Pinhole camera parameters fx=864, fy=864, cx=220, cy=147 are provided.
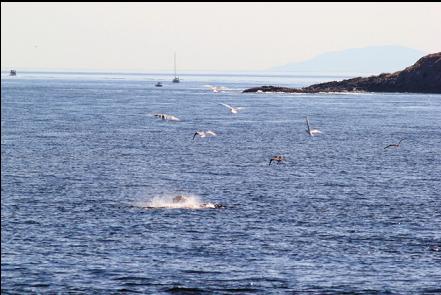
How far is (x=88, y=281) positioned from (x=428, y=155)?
233ft

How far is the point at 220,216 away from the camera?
172 ft

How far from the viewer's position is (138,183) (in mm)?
70250

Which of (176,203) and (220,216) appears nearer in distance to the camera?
(220,216)

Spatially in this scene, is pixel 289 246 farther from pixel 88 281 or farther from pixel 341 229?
pixel 88 281

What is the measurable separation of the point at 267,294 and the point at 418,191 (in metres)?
35.1

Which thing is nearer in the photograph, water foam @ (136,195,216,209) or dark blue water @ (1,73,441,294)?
dark blue water @ (1,73,441,294)

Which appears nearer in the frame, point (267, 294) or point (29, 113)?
point (267, 294)

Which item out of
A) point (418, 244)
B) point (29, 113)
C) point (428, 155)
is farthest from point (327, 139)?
point (418, 244)

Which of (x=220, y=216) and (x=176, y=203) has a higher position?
(x=220, y=216)

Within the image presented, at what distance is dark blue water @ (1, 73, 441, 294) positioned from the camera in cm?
3653

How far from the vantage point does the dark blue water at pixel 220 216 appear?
120 ft

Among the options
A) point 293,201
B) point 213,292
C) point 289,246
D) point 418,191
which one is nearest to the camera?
point 213,292

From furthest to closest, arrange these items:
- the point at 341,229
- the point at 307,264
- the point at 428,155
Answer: the point at 428,155, the point at 341,229, the point at 307,264

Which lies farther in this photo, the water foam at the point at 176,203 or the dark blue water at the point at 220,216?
the water foam at the point at 176,203
